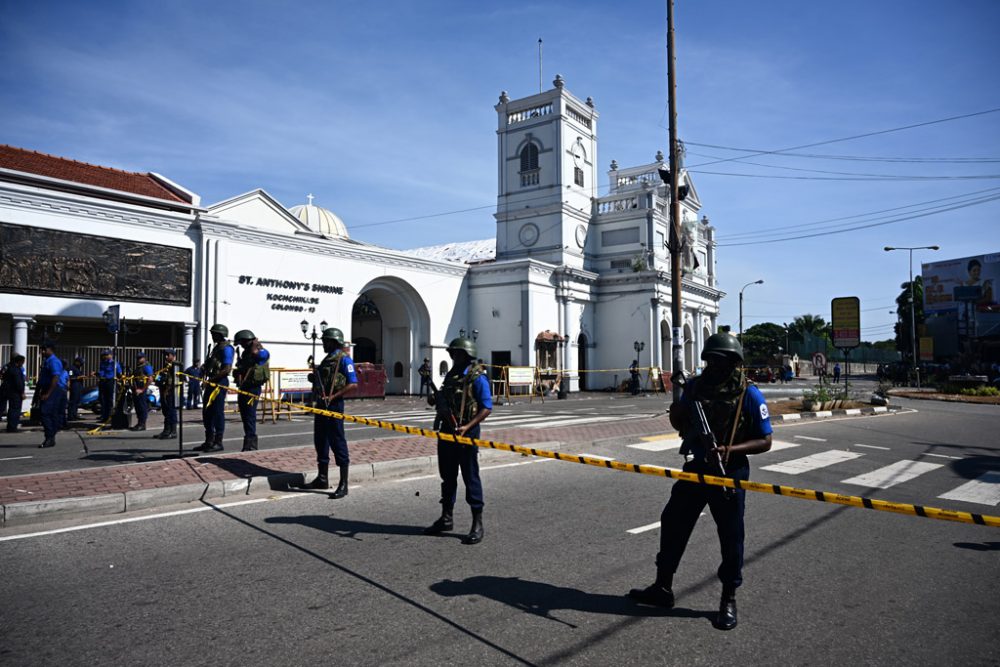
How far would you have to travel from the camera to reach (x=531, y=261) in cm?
3594

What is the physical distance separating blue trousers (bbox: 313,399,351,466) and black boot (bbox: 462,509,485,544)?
7.31 ft

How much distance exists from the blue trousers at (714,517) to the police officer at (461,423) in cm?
201

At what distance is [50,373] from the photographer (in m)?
11.1

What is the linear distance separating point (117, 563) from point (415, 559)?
229 centimetres

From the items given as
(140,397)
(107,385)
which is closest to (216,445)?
(140,397)

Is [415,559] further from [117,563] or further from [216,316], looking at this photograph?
[216,316]


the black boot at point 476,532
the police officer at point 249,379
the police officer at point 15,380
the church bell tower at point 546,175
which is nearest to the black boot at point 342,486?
the black boot at point 476,532

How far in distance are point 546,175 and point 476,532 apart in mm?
37896

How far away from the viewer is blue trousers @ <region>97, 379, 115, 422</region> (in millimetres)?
15359

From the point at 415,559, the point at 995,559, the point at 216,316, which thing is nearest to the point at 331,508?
the point at 415,559

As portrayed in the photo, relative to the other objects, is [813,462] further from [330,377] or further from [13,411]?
[13,411]

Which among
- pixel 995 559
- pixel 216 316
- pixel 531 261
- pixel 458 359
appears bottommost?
pixel 995 559

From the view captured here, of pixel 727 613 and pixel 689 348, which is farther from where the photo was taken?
pixel 689 348

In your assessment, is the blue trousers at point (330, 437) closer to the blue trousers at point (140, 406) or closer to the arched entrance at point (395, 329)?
the blue trousers at point (140, 406)
